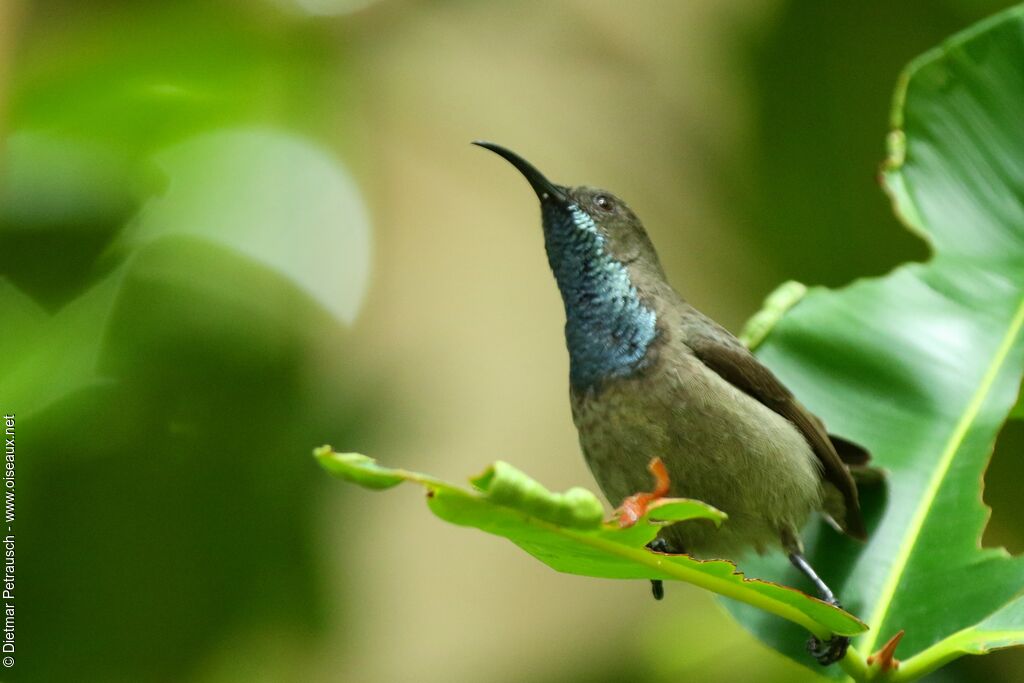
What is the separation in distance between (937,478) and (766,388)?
1.45 feet

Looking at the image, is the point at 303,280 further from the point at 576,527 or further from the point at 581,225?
the point at 576,527

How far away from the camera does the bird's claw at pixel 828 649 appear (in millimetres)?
2055

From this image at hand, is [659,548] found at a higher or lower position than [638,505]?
lower

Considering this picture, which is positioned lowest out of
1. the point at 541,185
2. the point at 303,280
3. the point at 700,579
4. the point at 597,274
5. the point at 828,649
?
the point at 303,280

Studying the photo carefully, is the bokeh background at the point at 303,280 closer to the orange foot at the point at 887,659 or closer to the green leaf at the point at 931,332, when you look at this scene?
the green leaf at the point at 931,332

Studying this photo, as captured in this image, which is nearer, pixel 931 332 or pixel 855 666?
pixel 855 666

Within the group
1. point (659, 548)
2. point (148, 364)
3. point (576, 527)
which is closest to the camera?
point (576, 527)

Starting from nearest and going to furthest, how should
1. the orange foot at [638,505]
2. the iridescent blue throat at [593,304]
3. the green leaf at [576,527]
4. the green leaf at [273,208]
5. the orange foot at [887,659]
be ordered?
1. the green leaf at [576,527]
2. the orange foot at [638,505]
3. the orange foot at [887,659]
4. the iridescent blue throat at [593,304]
5. the green leaf at [273,208]

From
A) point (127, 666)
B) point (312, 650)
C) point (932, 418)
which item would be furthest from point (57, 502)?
point (932, 418)

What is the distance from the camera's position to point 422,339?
7.17 m

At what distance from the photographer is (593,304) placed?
8.38ft

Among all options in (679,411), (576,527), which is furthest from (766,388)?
(576,527)

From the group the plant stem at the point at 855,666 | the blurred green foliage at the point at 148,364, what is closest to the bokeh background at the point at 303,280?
the blurred green foliage at the point at 148,364

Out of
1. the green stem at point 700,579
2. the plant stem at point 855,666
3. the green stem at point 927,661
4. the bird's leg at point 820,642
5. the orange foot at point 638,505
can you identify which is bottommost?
the bird's leg at point 820,642
